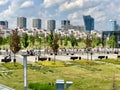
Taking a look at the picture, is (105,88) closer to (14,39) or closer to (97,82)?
(97,82)

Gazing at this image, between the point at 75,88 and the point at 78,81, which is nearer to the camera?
the point at 75,88

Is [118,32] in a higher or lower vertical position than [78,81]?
higher

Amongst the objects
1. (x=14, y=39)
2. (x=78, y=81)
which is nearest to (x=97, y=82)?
(x=78, y=81)

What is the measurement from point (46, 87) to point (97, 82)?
24.3 ft

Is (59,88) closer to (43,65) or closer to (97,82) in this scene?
(97,82)

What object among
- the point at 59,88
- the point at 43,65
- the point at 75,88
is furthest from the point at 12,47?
the point at 59,88

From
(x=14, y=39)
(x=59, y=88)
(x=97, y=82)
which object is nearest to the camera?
(x=59, y=88)

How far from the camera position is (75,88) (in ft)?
95.1

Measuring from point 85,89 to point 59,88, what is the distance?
12005 mm

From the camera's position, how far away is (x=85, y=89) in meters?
28.6

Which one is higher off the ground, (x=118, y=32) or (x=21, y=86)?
(x=118, y=32)

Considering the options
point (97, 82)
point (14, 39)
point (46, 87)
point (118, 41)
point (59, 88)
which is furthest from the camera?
Result: point (118, 41)

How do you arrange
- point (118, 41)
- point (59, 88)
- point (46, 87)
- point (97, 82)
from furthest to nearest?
1. point (118, 41)
2. point (97, 82)
3. point (46, 87)
4. point (59, 88)

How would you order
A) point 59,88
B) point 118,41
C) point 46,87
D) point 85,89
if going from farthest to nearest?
point 118,41, point 85,89, point 46,87, point 59,88
